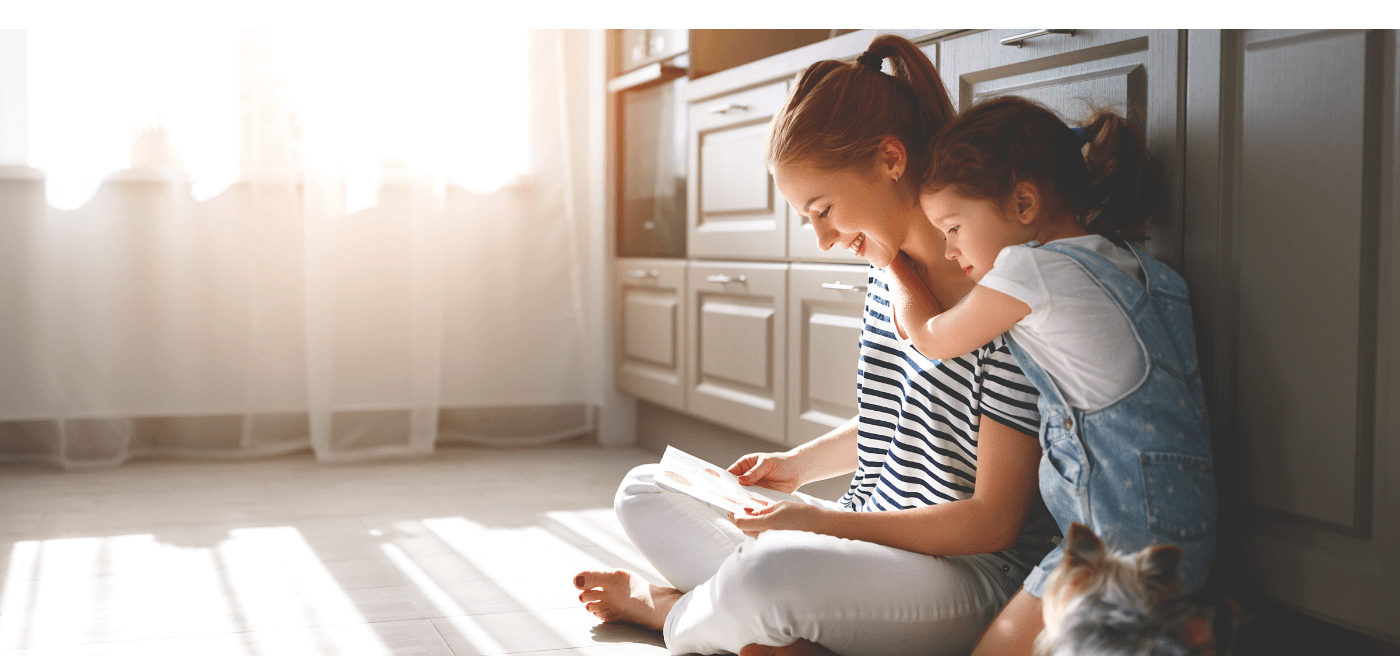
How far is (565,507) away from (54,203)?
1.49 metres

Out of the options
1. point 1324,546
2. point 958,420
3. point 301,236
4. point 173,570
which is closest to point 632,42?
point 301,236

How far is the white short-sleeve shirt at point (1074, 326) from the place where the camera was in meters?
0.95

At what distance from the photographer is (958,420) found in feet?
3.73

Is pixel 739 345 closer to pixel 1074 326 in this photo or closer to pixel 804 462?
pixel 804 462

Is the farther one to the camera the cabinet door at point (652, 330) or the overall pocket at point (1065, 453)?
the cabinet door at point (652, 330)

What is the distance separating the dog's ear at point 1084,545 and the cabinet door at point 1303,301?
0.43 meters

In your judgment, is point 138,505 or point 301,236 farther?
point 301,236

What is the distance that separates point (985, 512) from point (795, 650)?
0.78 ft

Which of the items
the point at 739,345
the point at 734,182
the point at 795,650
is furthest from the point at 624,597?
the point at 734,182

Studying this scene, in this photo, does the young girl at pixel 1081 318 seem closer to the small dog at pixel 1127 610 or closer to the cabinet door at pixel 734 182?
the small dog at pixel 1127 610

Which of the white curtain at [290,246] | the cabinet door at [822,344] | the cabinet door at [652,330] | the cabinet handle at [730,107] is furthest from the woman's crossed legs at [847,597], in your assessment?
the white curtain at [290,246]

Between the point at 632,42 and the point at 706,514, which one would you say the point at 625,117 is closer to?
the point at 632,42

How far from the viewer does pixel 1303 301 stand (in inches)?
39.5
